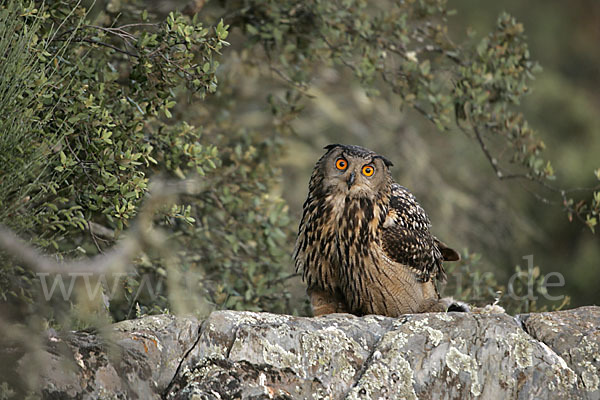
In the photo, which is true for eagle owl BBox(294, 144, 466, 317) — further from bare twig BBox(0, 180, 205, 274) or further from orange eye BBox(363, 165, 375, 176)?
bare twig BBox(0, 180, 205, 274)

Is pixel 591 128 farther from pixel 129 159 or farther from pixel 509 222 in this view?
pixel 129 159

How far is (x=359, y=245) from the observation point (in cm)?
422

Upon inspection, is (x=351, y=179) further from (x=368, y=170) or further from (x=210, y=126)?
(x=210, y=126)

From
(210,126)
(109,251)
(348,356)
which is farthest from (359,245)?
(210,126)

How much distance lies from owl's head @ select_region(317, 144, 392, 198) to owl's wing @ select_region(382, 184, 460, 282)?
20 centimetres

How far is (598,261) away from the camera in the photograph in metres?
12.1

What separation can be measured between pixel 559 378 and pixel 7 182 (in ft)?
7.65

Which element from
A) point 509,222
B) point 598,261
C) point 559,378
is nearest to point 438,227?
point 509,222

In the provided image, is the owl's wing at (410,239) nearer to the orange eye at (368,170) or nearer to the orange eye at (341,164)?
the orange eye at (368,170)

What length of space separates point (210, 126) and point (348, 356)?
2.92 metres

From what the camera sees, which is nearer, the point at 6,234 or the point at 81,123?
the point at 6,234

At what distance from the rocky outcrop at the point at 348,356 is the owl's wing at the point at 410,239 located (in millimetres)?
761

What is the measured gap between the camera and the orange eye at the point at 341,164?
432cm

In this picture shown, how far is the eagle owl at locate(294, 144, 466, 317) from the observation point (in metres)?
4.22
